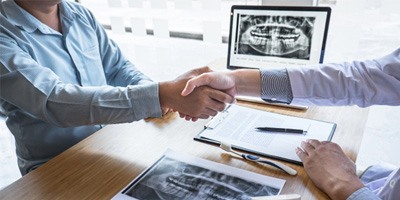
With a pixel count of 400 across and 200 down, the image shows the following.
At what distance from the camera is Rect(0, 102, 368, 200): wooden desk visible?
0.70 m

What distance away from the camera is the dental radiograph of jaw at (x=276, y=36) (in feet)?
3.76

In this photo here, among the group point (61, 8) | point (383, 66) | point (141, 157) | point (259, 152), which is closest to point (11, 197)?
point (141, 157)

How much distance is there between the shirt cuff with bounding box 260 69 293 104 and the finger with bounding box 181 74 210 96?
0.19 meters

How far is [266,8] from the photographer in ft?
3.89

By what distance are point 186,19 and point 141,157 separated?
116cm

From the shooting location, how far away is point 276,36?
47.0 inches

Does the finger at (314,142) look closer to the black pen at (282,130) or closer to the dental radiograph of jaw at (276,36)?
the black pen at (282,130)

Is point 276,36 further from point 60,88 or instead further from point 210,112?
point 60,88

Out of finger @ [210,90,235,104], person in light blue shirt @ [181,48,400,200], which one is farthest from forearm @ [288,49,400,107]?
finger @ [210,90,235,104]

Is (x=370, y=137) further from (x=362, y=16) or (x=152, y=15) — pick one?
(x=152, y=15)

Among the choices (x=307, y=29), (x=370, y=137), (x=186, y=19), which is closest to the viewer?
(x=307, y=29)

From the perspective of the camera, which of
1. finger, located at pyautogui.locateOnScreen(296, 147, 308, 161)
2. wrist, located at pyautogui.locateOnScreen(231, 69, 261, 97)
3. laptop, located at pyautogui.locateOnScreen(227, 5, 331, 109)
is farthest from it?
laptop, located at pyautogui.locateOnScreen(227, 5, 331, 109)

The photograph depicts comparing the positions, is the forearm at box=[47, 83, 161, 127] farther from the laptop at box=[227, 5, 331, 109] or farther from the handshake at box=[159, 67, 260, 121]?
the laptop at box=[227, 5, 331, 109]

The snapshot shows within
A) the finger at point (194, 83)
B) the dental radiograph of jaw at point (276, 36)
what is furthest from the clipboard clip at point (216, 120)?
the dental radiograph of jaw at point (276, 36)
